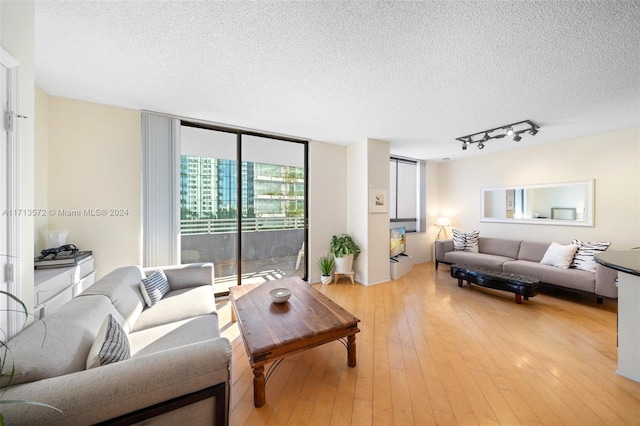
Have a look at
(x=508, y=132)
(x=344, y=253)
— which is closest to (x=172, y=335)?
(x=344, y=253)

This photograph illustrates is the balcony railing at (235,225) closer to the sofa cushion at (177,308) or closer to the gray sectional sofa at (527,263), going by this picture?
the sofa cushion at (177,308)

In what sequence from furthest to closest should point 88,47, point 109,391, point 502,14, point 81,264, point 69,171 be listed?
point 69,171 < point 81,264 < point 88,47 < point 502,14 < point 109,391

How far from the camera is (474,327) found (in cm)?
262

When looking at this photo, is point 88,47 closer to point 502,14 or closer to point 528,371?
point 502,14

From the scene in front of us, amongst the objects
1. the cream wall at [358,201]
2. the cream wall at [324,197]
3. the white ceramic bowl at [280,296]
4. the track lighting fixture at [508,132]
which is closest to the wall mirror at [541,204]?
the track lighting fixture at [508,132]

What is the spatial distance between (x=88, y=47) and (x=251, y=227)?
2.65 meters

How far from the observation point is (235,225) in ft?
12.1

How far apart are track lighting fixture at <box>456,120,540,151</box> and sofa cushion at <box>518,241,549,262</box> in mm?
2022

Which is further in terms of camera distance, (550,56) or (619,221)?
(619,221)

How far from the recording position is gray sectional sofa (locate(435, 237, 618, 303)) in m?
3.02

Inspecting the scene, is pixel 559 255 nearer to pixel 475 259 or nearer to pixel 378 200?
pixel 475 259

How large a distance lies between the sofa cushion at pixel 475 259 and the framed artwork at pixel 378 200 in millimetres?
1887

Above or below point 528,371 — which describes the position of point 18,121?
above

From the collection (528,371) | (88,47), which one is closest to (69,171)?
(88,47)
